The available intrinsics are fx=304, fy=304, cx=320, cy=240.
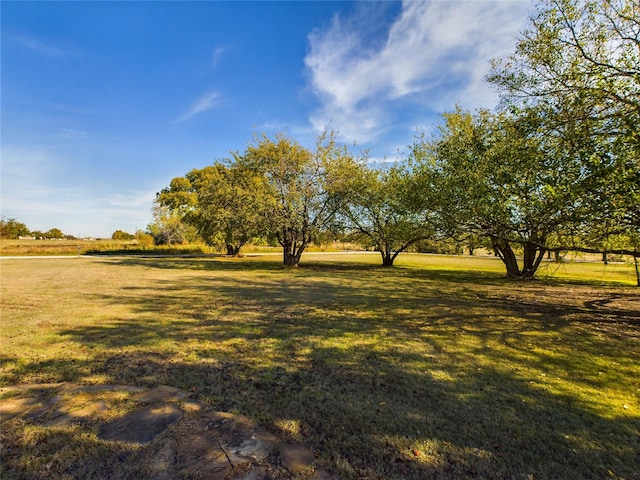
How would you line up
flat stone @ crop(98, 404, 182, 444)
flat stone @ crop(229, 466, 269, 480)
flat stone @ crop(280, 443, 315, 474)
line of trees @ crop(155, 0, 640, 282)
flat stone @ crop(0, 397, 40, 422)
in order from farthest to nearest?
line of trees @ crop(155, 0, 640, 282), flat stone @ crop(0, 397, 40, 422), flat stone @ crop(98, 404, 182, 444), flat stone @ crop(280, 443, 315, 474), flat stone @ crop(229, 466, 269, 480)

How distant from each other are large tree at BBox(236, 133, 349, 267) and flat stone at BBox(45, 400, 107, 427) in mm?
16522

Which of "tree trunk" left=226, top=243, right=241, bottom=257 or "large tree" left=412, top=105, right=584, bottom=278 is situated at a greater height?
"large tree" left=412, top=105, right=584, bottom=278

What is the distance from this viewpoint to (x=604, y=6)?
5.96 meters

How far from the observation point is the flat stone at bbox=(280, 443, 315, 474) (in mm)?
2209

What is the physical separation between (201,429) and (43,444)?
1.17 meters

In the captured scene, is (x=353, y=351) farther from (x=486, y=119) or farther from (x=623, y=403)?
(x=486, y=119)

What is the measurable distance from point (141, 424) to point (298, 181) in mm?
18345

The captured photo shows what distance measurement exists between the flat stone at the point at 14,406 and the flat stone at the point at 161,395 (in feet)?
3.01

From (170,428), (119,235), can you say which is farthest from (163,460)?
(119,235)

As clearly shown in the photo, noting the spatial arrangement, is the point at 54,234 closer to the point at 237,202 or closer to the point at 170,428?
the point at 237,202

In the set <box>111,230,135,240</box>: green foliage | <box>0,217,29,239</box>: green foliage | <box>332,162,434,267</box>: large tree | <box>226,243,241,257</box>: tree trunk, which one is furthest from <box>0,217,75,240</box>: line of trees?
<box>332,162,434,267</box>: large tree

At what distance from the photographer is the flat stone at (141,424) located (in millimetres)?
2504

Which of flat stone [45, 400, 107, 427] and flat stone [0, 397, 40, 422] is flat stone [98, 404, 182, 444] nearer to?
flat stone [45, 400, 107, 427]

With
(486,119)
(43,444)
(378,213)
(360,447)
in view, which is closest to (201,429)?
(43,444)
